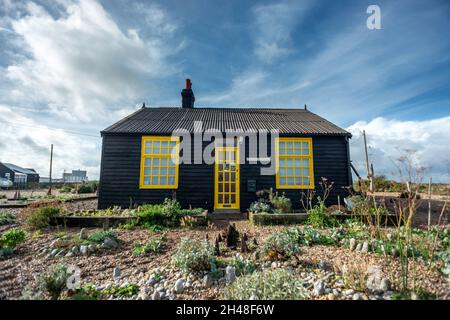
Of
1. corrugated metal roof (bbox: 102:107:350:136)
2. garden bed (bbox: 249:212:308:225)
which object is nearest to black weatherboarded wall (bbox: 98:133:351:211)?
corrugated metal roof (bbox: 102:107:350:136)

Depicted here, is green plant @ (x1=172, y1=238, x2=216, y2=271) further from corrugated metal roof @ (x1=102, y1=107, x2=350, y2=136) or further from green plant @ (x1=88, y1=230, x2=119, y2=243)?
corrugated metal roof @ (x1=102, y1=107, x2=350, y2=136)

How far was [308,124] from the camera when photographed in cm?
862

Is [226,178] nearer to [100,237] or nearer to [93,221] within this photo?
[93,221]

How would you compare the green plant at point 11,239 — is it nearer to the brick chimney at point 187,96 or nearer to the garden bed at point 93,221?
the garden bed at point 93,221

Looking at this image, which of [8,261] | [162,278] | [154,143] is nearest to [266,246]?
[162,278]

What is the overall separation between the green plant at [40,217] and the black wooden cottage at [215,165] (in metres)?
2.11

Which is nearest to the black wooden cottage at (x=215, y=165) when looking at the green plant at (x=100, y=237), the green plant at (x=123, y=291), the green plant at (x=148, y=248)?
the green plant at (x=100, y=237)

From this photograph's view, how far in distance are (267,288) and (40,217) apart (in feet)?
18.8

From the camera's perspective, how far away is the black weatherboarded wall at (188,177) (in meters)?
7.27

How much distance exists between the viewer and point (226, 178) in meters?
7.52

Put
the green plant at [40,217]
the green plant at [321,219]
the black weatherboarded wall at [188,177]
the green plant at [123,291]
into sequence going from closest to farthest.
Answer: the green plant at [123,291] → the green plant at [40,217] → the green plant at [321,219] → the black weatherboarded wall at [188,177]

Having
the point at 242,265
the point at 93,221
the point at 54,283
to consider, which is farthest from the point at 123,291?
the point at 93,221

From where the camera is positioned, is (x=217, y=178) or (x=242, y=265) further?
(x=217, y=178)
